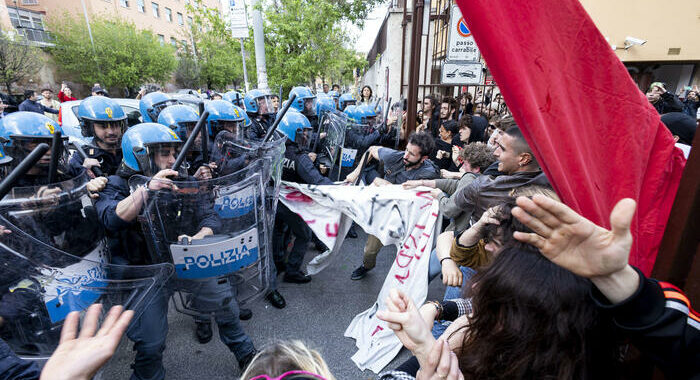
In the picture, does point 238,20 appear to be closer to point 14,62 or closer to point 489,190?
point 489,190

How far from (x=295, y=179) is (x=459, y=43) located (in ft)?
9.09

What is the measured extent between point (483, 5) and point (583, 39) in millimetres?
427

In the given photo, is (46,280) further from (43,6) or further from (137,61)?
(43,6)

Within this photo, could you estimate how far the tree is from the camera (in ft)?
51.9

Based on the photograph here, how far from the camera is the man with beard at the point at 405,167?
3.64m

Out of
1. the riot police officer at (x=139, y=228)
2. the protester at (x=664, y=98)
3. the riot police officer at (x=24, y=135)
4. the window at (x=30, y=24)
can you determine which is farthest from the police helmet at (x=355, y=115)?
the window at (x=30, y=24)

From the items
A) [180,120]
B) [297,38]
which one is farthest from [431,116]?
[297,38]

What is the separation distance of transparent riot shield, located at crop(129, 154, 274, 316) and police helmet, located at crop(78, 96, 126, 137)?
1838mm

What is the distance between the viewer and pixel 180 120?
3857 millimetres

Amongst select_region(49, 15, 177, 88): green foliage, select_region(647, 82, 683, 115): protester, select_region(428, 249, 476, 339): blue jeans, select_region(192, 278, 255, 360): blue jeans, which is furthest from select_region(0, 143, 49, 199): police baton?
select_region(49, 15, 177, 88): green foliage

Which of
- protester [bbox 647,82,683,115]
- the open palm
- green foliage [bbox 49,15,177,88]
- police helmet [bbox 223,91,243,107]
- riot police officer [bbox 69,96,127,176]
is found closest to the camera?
the open palm

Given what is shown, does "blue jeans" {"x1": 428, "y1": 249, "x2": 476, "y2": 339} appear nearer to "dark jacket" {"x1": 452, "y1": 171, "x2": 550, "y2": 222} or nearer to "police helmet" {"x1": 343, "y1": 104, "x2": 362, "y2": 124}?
"dark jacket" {"x1": 452, "y1": 171, "x2": 550, "y2": 222}

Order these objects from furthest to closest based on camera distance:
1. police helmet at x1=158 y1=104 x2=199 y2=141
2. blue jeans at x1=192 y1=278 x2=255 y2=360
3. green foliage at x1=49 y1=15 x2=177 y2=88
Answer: green foliage at x1=49 y1=15 x2=177 y2=88 → police helmet at x1=158 y1=104 x2=199 y2=141 → blue jeans at x1=192 y1=278 x2=255 y2=360

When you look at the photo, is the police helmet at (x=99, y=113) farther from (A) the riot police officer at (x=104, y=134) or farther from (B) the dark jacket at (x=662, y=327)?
(B) the dark jacket at (x=662, y=327)
